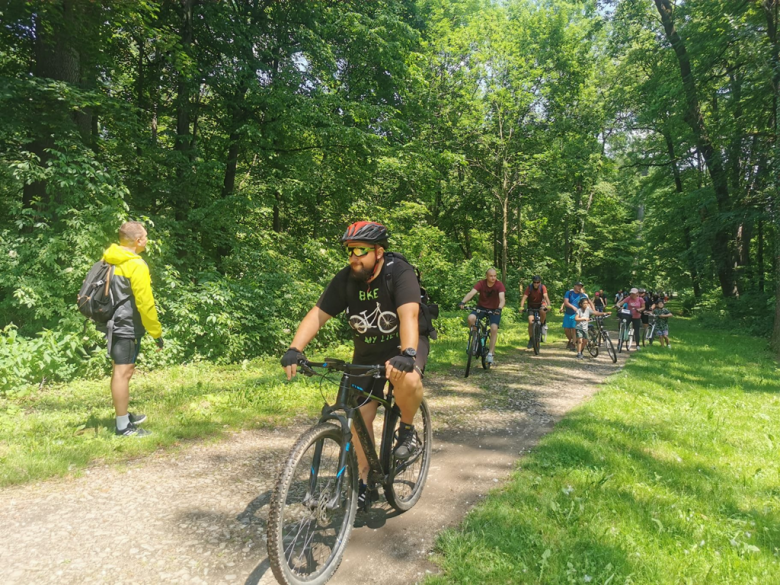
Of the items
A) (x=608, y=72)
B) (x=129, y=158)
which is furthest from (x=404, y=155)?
(x=608, y=72)

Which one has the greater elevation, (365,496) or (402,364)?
(402,364)

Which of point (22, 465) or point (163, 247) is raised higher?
point (163, 247)

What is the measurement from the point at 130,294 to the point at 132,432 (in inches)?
58.0

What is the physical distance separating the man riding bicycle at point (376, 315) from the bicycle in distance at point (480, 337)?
18.1ft

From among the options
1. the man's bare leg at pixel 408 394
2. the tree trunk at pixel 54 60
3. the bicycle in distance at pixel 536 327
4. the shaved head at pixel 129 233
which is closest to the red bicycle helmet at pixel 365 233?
the man's bare leg at pixel 408 394

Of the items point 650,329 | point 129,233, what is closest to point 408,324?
point 129,233

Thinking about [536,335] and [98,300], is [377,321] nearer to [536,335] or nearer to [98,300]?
[98,300]

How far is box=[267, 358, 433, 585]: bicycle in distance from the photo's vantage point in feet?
7.73

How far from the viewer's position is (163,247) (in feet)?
29.1

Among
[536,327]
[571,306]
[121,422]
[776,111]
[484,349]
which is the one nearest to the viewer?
[121,422]

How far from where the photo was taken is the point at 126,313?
457cm

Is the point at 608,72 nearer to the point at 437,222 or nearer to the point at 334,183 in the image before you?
the point at 437,222

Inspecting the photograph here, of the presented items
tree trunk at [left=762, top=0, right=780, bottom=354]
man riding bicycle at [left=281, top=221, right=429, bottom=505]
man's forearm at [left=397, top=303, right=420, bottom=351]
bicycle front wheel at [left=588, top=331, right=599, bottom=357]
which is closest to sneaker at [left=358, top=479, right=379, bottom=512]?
man riding bicycle at [left=281, top=221, right=429, bottom=505]

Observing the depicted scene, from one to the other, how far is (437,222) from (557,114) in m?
7.80
